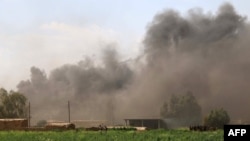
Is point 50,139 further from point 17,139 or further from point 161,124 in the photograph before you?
point 161,124

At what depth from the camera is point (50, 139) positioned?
43219 mm

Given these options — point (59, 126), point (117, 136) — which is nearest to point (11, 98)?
point (59, 126)

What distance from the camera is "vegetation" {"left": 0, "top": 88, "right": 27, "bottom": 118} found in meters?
132

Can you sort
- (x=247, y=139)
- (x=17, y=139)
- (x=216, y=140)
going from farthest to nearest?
1. (x=17, y=139)
2. (x=216, y=140)
3. (x=247, y=139)

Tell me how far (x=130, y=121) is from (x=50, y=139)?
9886 cm

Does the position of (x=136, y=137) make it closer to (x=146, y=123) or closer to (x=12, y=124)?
(x=12, y=124)

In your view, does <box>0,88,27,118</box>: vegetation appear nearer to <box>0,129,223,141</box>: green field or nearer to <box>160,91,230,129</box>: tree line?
<box>160,91,230,129</box>: tree line

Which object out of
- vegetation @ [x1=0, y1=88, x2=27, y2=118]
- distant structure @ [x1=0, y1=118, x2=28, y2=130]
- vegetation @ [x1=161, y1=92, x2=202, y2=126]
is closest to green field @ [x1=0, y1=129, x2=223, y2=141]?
distant structure @ [x1=0, y1=118, x2=28, y2=130]

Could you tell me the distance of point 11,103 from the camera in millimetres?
132875

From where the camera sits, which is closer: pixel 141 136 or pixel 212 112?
pixel 141 136

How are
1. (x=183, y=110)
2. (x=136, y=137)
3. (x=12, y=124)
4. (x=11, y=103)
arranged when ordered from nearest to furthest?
(x=136, y=137)
(x=12, y=124)
(x=11, y=103)
(x=183, y=110)

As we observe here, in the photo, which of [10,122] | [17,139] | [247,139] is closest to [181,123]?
[10,122]

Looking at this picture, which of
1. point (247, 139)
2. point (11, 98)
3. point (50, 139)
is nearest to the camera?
point (247, 139)

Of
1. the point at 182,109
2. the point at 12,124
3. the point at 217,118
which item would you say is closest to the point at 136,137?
the point at 12,124
